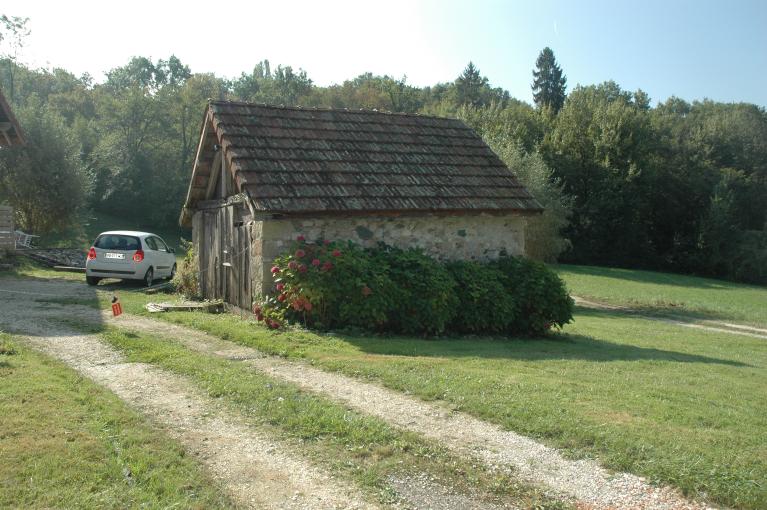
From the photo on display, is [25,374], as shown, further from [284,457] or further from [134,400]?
[284,457]

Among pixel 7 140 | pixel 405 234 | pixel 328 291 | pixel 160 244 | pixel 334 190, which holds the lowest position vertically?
pixel 328 291

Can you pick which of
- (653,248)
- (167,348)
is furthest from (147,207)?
(167,348)

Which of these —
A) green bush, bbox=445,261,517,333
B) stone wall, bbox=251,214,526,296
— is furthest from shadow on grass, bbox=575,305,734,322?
green bush, bbox=445,261,517,333

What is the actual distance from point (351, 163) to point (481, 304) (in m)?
4.40

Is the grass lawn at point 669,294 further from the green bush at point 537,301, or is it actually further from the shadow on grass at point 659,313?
the green bush at point 537,301

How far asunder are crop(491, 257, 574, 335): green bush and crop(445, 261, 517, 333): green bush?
13.6 inches

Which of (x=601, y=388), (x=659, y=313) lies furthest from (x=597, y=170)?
(x=601, y=388)

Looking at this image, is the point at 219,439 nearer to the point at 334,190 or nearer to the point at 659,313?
the point at 334,190

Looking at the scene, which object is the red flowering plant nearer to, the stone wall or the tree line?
the stone wall

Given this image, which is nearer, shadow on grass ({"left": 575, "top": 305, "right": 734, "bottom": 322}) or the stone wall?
the stone wall

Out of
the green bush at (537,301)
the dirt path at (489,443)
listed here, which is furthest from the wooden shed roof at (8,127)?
the green bush at (537,301)

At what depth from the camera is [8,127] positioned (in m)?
21.4

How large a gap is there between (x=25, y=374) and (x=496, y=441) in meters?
5.53

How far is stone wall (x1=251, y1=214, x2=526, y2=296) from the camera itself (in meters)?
13.3
